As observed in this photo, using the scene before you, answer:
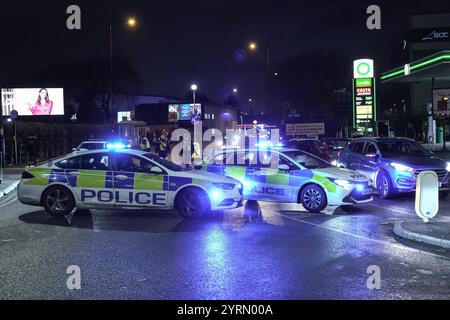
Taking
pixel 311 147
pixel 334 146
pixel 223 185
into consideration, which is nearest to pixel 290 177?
pixel 223 185

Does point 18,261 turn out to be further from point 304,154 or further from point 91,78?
point 91,78

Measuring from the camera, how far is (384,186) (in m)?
13.9

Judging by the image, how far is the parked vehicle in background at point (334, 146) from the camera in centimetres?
2087

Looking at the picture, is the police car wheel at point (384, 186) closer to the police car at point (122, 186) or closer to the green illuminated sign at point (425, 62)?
the police car at point (122, 186)

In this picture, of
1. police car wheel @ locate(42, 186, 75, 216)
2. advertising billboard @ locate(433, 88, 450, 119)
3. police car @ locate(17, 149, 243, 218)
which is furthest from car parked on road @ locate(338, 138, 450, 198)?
advertising billboard @ locate(433, 88, 450, 119)

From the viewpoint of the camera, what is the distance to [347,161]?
16.2 meters

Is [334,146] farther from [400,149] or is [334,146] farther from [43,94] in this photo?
[43,94]

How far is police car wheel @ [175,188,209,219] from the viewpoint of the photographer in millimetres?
10484

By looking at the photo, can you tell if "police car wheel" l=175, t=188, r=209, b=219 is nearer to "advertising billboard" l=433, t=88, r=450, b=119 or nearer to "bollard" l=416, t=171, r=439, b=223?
"bollard" l=416, t=171, r=439, b=223

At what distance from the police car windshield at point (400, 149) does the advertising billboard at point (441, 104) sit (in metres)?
18.3

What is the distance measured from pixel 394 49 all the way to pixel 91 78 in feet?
190

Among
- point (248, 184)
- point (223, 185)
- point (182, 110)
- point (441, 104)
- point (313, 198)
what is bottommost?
point (313, 198)

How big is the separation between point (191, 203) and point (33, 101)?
39.4 metres
